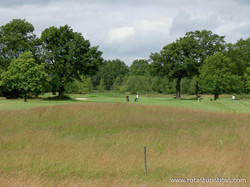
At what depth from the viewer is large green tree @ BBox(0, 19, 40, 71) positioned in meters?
62.0

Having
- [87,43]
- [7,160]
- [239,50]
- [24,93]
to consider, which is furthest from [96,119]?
[239,50]

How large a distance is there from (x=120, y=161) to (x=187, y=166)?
2.43 metres

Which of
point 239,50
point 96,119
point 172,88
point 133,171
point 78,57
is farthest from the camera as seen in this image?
point 172,88

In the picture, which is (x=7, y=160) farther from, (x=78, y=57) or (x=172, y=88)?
(x=172, y=88)

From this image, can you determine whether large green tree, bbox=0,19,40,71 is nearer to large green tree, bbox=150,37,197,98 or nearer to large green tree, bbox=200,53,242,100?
large green tree, bbox=150,37,197,98

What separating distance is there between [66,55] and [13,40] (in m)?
15.9

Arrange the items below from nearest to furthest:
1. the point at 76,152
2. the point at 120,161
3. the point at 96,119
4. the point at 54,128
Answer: the point at 120,161 < the point at 76,152 < the point at 54,128 < the point at 96,119

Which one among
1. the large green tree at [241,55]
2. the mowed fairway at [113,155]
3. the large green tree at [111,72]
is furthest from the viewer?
the large green tree at [111,72]

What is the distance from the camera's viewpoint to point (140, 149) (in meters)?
11.5

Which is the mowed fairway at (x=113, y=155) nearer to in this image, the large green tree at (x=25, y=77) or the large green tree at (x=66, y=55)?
the large green tree at (x=25, y=77)

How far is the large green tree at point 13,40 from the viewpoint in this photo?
62.0 meters

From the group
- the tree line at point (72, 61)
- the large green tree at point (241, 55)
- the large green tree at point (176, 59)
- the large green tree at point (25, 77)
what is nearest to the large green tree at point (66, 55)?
the tree line at point (72, 61)

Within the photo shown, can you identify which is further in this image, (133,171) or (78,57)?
(78,57)

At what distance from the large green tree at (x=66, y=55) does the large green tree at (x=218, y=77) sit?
25198 millimetres
